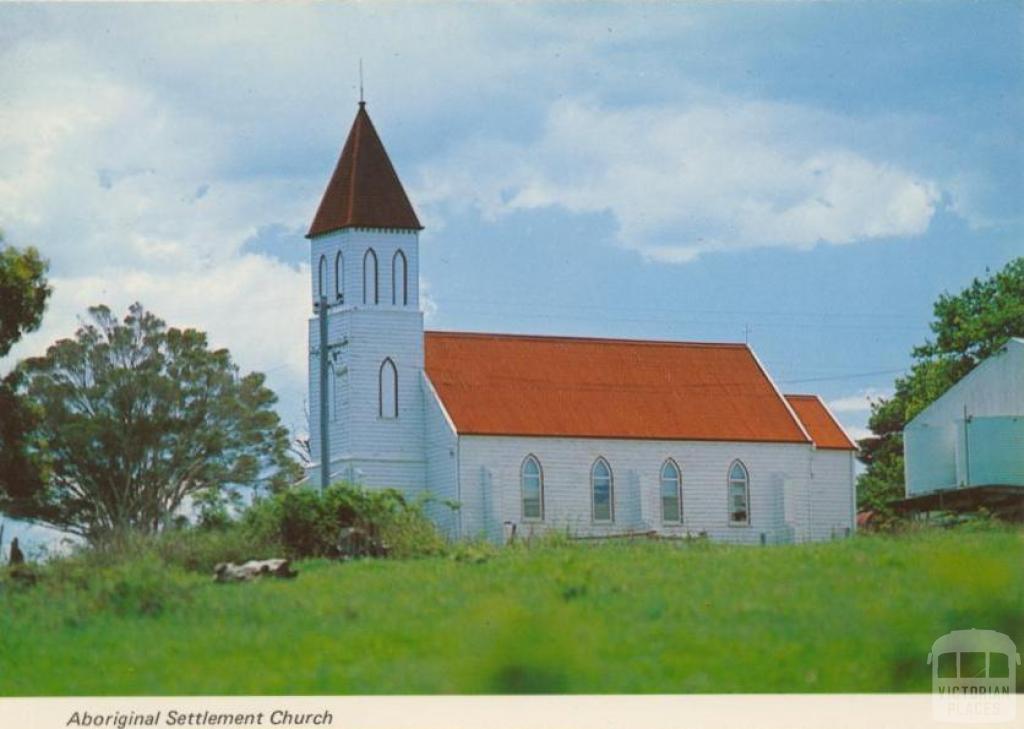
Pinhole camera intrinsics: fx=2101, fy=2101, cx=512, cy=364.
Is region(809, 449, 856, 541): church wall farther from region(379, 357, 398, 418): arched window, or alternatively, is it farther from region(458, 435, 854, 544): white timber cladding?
region(379, 357, 398, 418): arched window

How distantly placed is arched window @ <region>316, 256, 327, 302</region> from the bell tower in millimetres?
30

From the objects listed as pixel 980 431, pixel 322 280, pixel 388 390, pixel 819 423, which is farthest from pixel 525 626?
pixel 819 423

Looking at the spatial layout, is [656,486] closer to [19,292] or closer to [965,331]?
[965,331]

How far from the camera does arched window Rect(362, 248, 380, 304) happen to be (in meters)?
61.2

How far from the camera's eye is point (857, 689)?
62.5 ft

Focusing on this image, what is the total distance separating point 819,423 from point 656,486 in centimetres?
807

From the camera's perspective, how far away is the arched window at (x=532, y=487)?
59812mm

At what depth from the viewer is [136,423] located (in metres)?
64.2

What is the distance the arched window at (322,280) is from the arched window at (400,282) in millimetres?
2034

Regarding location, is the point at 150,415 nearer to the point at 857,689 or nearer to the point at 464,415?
the point at 464,415

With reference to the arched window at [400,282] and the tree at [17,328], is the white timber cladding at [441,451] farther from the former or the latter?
the tree at [17,328]

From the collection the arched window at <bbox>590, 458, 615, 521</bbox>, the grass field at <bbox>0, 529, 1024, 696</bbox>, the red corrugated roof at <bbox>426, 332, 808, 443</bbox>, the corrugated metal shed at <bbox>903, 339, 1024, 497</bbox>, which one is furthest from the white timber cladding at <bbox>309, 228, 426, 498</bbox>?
the grass field at <bbox>0, 529, 1024, 696</bbox>

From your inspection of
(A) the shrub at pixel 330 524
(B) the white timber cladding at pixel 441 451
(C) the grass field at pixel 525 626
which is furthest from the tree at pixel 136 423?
(C) the grass field at pixel 525 626

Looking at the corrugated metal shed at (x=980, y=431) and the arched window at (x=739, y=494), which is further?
the arched window at (x=739, y=494)
